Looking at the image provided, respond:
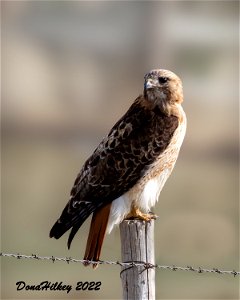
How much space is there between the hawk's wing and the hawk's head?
2.9 inches

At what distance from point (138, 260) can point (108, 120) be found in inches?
514

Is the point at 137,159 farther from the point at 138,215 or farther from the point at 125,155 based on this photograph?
the point at 138,215

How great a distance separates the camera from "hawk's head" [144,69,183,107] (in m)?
7.03

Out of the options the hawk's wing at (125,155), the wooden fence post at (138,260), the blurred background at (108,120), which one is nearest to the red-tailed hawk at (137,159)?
the hawk's wing at (125,155)

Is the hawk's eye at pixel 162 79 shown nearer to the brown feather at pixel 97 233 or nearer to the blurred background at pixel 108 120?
the brown feather at pixel 97 233

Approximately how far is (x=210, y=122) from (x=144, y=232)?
41.4ft

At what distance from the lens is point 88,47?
76.2ft

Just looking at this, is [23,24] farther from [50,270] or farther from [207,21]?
[50,270]

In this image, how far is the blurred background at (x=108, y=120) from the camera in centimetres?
1106

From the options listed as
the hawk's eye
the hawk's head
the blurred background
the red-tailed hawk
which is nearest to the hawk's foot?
the red-tailed hawk

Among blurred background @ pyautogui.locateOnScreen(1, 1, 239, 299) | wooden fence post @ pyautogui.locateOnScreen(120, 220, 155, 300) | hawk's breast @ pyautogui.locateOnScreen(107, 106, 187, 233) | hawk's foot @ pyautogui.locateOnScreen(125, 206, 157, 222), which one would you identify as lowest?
wooden fence post @ pyautogui.locateOnScreen(120, 220, 155, 300)

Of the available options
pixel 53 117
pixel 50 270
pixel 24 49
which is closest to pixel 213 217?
pixel 50 270

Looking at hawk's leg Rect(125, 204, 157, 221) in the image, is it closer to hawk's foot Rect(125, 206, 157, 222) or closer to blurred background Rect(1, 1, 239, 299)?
hawk's foot Rect(125, 206, 157, 222)

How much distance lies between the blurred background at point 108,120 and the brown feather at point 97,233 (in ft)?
0.71
